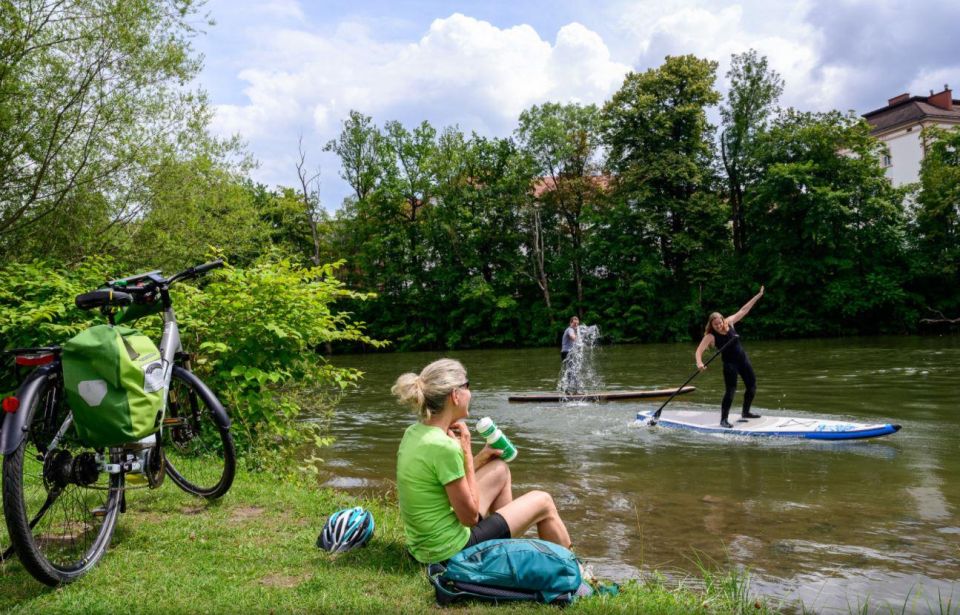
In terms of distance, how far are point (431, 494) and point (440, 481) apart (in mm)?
112

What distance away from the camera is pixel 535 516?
423 cm

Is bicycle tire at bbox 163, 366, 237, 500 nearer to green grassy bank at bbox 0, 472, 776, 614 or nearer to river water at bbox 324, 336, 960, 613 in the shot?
green grassy bank at bbox 0, 472, 776, 614

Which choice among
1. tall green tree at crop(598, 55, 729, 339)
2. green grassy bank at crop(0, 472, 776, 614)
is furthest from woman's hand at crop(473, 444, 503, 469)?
tall green tree at crop(598, 55, 729, 339)

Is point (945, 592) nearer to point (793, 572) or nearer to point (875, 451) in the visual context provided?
point (793, 572)

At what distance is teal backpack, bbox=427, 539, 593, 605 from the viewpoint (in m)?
3.50

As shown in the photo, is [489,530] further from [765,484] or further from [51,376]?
[765,484]

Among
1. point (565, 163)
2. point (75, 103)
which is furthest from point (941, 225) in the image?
point (75, 103)

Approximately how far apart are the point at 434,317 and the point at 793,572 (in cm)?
4304

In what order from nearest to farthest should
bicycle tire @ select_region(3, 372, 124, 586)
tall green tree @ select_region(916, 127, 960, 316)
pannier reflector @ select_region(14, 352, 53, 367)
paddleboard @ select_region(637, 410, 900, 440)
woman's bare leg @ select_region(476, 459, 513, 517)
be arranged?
bicycle tire @ select_region(3, 372, 124, 586)
pannier reflector @ select_region(14, 352, 53, 367)
woman's bare leg @ select_region(476, 459, 513, 517)
paddleboard @ select_region(637, 410, 900, 440)
tall green tree @ select_region(916, 127, 960, 316)

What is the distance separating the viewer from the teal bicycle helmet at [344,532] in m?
4.28

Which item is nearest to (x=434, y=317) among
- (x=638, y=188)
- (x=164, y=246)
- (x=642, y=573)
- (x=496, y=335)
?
(x=496, y=335)

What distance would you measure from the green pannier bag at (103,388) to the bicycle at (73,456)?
23 centimetres

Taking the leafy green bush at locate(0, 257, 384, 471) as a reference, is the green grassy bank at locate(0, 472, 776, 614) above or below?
below

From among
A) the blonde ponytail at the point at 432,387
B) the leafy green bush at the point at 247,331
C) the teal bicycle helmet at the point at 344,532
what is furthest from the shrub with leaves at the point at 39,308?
the blonde ponytail at the point at 432,387
